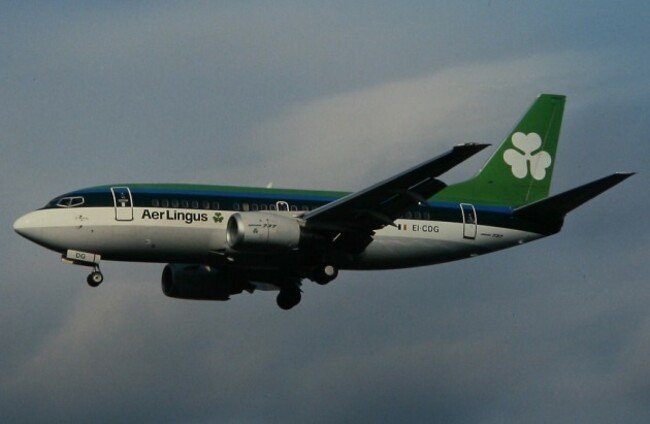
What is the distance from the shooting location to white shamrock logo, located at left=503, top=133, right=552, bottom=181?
67.9 m

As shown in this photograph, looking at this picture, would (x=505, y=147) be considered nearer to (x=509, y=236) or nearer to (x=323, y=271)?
(x=509, y=236)

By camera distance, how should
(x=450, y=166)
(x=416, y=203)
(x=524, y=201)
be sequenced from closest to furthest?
(x=450, y=166) → (x=416, y=203) → (x=524, y=201)

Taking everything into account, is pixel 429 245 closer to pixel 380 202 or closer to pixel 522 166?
pixel 380 202

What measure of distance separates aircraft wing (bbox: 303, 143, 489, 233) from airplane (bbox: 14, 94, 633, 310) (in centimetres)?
5

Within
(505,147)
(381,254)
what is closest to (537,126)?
(505,147)

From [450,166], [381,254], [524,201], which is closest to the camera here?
[450,166]

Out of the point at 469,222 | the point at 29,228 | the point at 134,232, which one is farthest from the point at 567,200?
the point at 29,228

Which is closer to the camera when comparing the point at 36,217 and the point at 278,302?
the point at 36,217

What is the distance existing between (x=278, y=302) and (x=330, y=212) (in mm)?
7108

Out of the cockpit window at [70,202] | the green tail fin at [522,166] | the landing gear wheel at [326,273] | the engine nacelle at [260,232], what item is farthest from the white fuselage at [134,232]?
the green tail fin at [522,166]

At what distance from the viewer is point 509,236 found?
2549 inches

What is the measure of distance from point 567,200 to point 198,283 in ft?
48.5

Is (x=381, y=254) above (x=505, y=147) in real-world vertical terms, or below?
below

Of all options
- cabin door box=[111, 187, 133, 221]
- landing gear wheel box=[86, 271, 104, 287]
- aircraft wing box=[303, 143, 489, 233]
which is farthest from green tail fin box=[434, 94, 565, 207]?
landing gear wheel box=[86, 271, 104, 287]
